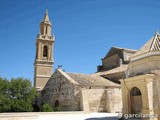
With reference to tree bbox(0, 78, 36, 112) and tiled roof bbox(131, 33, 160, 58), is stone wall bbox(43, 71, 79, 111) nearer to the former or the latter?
tree bbox(0, 78, 36, 112)

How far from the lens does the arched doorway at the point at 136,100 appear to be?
16188 mm

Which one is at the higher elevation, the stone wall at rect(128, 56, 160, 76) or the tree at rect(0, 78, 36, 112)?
the stone wall at rect(128, 56, 160, 76)

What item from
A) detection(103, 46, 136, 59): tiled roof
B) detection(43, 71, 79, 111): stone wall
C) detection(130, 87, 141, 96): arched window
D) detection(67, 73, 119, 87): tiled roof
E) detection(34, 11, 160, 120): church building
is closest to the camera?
detection(34, 11, 160, 120): church building

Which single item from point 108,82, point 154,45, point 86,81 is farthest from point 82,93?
point 154,45

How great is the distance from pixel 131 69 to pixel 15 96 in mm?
15108

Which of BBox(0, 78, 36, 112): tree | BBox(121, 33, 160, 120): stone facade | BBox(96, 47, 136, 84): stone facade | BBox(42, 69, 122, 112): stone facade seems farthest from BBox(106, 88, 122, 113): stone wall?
BBox(0, 78, 36, 112): tree

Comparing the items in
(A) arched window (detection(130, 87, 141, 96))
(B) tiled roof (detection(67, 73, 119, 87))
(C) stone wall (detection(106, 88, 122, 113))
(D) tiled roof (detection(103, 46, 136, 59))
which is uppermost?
(D) tiled roof (detection(103, 46, 136, 59))

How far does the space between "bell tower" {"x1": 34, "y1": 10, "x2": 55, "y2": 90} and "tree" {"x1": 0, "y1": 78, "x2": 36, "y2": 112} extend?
10820 millimetres

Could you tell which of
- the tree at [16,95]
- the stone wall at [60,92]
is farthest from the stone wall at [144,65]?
the tree at [16,95]

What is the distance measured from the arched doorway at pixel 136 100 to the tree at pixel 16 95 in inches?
534

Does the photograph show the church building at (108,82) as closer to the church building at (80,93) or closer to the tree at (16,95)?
the church building at (80,93)

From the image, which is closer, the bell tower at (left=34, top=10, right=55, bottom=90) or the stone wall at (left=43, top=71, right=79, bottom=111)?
the stone wall at (left=43, top=71, right=79, bottom=111)

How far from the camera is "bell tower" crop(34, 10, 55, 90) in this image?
37.4 metres

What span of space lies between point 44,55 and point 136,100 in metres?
26.6
